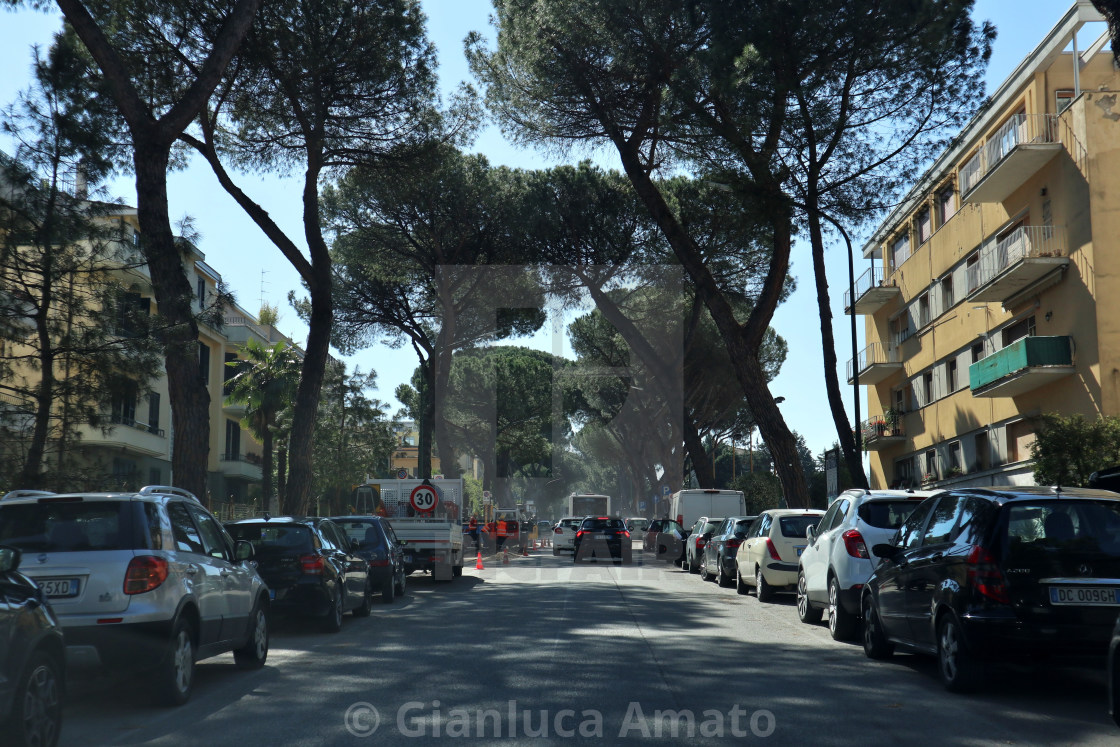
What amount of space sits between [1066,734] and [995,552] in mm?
1458

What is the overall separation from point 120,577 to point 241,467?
4353cm

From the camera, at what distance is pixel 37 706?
5.89 meters

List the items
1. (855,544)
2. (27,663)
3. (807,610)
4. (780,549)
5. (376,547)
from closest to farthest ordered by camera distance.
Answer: (27,663) < (855,544) < (807,610) < (780,549) < (376,547)

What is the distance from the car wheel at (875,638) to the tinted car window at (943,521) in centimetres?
131

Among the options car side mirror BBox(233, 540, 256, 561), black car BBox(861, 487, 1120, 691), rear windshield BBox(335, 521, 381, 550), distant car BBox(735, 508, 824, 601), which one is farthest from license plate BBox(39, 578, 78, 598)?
distant car BBox(735, 508, 824, 601)

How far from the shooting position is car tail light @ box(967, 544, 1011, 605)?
7664mm

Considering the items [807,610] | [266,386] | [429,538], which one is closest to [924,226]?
[266,386]

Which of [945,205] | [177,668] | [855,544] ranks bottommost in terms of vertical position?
[177,668]

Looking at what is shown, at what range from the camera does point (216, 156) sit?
23.5 metres

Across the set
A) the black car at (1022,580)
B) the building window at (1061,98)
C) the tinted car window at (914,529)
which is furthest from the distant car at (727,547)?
the building window at (1061,98)

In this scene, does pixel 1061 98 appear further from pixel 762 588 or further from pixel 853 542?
pixel 853 542

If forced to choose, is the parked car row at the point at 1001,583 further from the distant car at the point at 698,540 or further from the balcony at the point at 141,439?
the balcony at the point at 141,439

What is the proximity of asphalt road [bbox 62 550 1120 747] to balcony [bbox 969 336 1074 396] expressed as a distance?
17574mm

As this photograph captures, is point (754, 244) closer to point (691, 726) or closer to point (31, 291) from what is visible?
point (31, 291)
